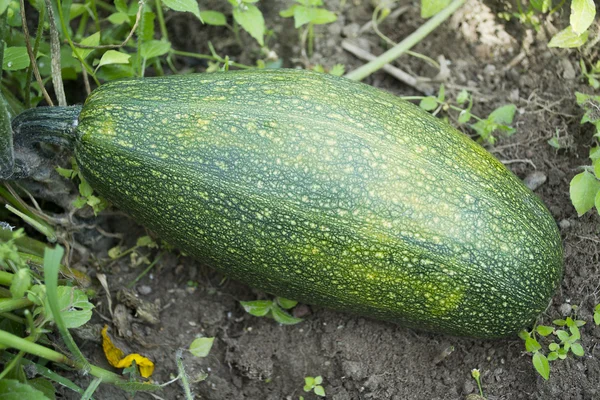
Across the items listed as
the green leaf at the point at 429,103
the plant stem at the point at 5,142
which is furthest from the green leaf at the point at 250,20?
the plant stem at the point at 5,142

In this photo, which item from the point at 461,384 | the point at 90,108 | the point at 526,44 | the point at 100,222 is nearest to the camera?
the point at 90,108

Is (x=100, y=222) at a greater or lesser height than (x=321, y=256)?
lesser

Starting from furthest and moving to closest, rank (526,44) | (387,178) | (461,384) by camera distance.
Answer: (526,44)
(461,384)
(387,178)

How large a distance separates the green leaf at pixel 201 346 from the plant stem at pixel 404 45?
Answer: 4.97ft

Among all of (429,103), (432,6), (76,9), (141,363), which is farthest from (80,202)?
(432,6)

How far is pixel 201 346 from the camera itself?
2.59 meters

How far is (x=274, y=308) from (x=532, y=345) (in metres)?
1.13

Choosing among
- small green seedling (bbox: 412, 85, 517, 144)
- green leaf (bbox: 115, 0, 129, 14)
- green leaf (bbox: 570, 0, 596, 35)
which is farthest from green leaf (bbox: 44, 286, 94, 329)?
green leaf (bbox: 570, 0, 596, 35)

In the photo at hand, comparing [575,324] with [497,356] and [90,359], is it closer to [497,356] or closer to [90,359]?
[497,356]

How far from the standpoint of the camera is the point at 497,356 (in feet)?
→ 8.79

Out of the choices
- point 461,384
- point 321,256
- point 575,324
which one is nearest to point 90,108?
point 321,256

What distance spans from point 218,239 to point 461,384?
125 cm

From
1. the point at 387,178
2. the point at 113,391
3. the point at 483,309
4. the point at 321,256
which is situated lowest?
the point at 113,391

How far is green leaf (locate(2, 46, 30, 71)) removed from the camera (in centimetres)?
Result: 256
